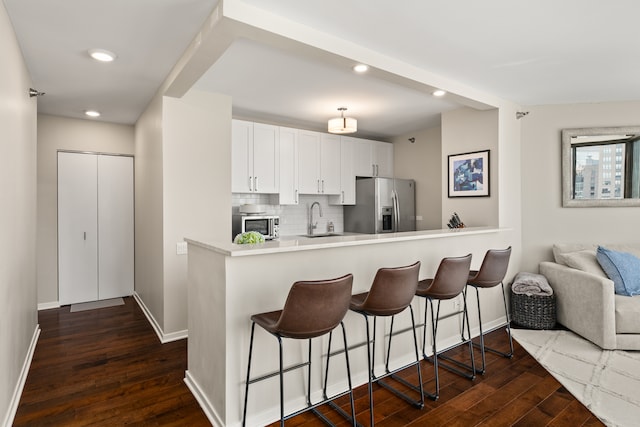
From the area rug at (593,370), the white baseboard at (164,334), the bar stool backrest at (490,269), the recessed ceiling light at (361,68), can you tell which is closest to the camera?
the area rug at (593,370)

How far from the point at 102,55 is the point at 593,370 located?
15.4ft

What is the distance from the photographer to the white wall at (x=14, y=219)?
82.4 inches

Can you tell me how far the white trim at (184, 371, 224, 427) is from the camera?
85.8 inches

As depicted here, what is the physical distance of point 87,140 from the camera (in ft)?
16.0

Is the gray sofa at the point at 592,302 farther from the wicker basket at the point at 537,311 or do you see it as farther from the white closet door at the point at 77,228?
the white closet door at the point at 77,228

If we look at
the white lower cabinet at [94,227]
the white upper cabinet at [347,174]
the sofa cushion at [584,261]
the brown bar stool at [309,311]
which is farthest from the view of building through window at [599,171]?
the white lower cabinet at [94,227]

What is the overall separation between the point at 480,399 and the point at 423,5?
2627 mm

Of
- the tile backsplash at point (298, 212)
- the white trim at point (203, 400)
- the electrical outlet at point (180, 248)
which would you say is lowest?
the white trim at point (203, 400)

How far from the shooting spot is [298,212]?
5391 mm

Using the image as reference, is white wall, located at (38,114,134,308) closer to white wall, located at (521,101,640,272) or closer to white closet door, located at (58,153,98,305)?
white closet door, located at (58,153,98,305)

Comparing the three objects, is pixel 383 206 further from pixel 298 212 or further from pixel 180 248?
pixel 180 248

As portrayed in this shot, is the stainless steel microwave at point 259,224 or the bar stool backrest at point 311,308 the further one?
the stainless steel microwave at point 259,224

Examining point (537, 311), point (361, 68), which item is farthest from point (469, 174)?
point (361, 68)

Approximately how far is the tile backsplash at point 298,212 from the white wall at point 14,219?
224 centimetres
